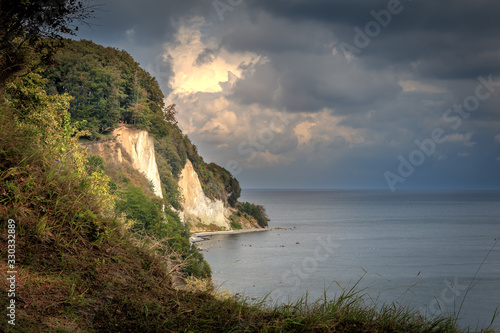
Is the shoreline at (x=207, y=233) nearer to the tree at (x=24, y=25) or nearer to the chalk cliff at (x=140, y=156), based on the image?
the chalk cliff at (x=140, y=156)

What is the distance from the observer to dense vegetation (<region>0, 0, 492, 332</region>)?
151 inches

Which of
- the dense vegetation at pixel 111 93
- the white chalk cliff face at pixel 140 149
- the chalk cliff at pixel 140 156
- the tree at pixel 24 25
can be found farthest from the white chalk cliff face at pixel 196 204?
the tree at pixel 24 25

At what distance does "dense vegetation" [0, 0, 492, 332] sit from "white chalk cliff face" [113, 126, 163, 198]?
177 feet

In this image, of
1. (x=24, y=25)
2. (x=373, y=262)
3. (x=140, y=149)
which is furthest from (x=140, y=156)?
(x=24, y=25)

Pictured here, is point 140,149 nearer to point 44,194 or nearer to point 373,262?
point 373,262

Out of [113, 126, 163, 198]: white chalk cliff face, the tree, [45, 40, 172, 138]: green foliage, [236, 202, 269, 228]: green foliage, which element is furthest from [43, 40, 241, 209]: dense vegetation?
[236, 202, 269, 228]: green foliage

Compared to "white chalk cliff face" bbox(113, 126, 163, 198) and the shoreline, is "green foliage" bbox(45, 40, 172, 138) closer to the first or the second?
"white chalk cliff face" bbox(113, 126, 163, 198)

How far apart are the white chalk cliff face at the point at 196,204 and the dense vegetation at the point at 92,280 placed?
8004 cm

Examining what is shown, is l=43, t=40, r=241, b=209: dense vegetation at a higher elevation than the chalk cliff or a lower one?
higher

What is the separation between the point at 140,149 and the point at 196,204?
32845 millimetres

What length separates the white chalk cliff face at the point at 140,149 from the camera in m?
59.0

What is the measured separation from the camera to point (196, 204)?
92.3m

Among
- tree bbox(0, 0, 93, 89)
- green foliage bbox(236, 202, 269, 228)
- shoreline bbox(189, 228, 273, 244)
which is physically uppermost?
tree bbox(0, 0, 93, 89)

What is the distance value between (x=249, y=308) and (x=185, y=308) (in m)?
0.59
